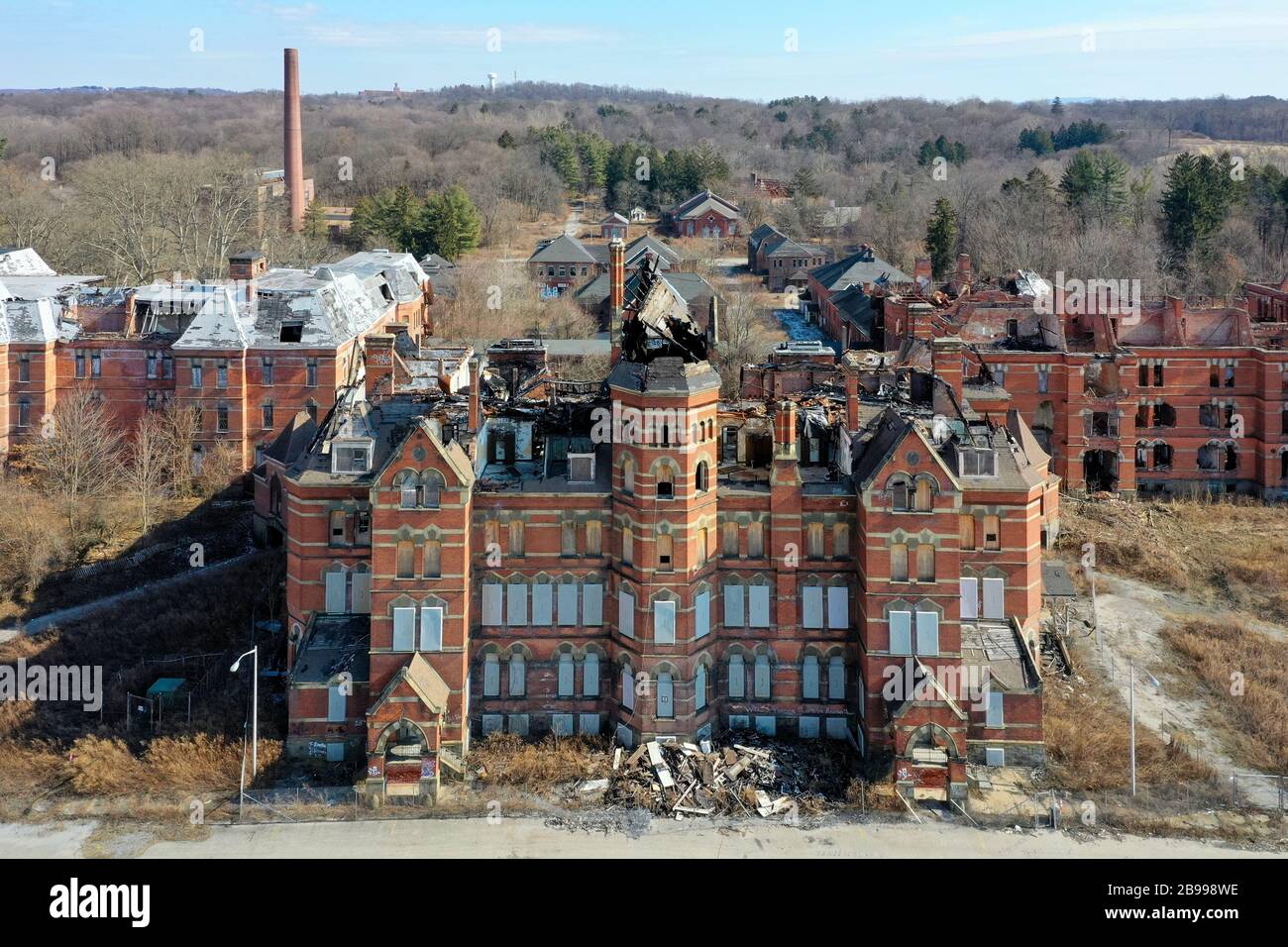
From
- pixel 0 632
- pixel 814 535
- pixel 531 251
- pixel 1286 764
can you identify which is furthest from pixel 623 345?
pixel 531 251

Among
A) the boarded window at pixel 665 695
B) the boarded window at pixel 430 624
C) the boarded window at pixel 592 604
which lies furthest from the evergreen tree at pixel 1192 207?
the boarded window at pixel 430 624

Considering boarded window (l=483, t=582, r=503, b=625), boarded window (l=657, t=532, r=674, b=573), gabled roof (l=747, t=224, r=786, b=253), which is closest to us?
boarded window (l=657, t=532, r=674, b=573)

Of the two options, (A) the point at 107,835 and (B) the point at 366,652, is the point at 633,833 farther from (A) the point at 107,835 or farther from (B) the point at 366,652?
(A) the point at 107,835

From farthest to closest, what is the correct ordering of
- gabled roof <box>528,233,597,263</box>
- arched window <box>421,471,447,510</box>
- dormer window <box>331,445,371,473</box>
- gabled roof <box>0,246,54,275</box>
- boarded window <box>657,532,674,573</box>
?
gabled roof <box>528,233,597,263</box>
gabled roof <box>0,246,54,275</box>
dormer window <box>331,445,371,473</box>
boarded window <box>657,532,674,573</box>
arched window <box>421,471,447,510</box>

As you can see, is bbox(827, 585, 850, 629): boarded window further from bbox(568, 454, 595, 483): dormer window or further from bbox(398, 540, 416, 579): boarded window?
bbox(398, 540, 416, 579): boarded window

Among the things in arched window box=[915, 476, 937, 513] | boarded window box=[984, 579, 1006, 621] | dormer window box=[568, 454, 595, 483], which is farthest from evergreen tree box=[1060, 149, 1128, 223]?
dormer window box=[568, 454, 595, 483]

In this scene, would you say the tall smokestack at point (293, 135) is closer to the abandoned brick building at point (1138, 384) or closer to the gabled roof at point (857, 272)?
the gabled roof at point (857, 272)
